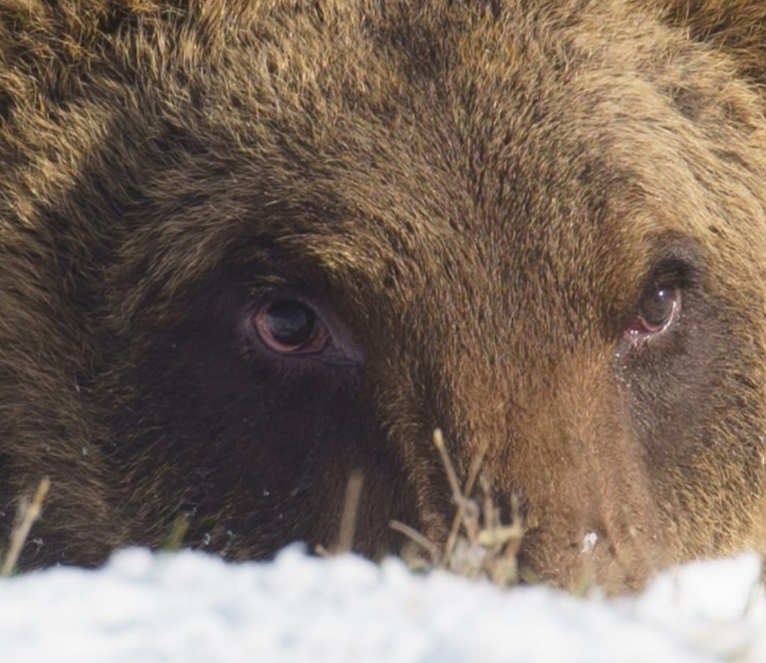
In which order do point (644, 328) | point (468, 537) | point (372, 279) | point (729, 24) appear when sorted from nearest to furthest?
point (468, 537) → point (372, 279) → point (644, 328) → point (729, 24)

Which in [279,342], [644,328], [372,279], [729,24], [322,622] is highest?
[729,24]

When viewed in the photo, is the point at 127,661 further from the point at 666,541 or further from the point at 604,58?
the point at 604,58

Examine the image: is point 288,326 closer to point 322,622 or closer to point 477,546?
point 477,546

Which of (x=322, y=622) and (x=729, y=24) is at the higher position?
(x=729, y=24)

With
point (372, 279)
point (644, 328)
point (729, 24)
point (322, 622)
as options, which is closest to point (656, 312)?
point (644, 328)

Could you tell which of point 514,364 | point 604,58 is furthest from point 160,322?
point 604,58

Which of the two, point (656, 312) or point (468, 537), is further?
point (656, 312)

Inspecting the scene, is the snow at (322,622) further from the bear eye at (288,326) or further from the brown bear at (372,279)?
the bear eye at (288,326)
